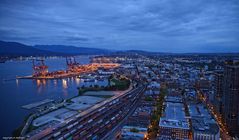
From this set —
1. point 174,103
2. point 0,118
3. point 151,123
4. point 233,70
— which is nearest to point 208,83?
point 174,103

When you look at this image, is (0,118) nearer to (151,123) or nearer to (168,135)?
(151,123)

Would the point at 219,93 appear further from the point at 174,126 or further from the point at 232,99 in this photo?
the point at 174,126

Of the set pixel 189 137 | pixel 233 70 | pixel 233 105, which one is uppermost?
pixel 233 70

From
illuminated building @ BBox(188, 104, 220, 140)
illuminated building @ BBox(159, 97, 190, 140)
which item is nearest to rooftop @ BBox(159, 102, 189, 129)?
illuminated building @ BBox(159, 97, 190, 140)

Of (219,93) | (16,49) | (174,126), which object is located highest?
(16,49)

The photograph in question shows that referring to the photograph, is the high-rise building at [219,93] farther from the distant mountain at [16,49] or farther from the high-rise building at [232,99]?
the distant mountain at [16,49]

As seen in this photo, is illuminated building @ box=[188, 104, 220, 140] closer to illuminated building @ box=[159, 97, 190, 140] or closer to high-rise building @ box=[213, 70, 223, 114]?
illuminated building @ box=[159, 97, 190, 140]

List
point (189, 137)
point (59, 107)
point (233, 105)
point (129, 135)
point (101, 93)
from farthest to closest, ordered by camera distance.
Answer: point (101, 93), point (59, 107), point (233, 105), point (189, 137), point (129, 135)

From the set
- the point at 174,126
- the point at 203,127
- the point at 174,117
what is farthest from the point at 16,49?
the point at 203,127

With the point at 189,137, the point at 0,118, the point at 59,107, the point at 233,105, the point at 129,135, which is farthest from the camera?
the point at 59,107
